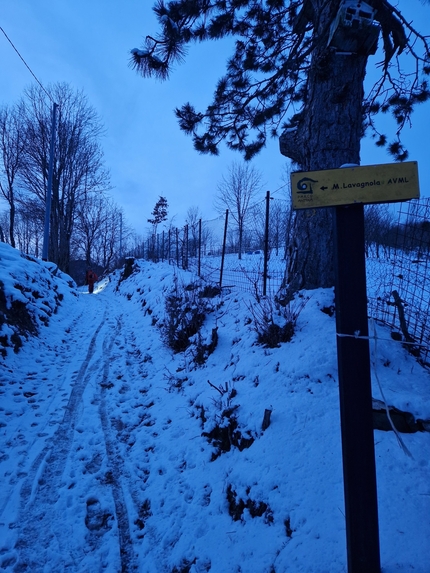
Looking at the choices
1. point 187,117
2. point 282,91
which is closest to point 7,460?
point 187,117

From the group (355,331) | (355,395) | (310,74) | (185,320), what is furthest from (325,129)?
(185,320)

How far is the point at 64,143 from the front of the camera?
62.5ft

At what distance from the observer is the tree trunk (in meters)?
3.88

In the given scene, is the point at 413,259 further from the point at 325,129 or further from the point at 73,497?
the point at 73,497

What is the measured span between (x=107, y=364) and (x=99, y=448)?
261cm

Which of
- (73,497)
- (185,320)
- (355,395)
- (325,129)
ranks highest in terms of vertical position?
(325,129)

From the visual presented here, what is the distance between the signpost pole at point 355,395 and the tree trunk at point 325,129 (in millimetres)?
2782

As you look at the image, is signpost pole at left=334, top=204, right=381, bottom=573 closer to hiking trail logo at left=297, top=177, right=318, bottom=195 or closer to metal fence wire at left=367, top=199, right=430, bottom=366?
hiking trail logo at left=297, top=177, right=318, bottom=195

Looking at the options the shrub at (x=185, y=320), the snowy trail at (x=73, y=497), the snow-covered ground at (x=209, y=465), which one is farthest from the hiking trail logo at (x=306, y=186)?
the shrub at (x=185, y=320)

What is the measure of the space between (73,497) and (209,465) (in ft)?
4.10

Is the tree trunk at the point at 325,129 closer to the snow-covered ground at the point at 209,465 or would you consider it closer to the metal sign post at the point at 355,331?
Result: the snow-covered ground at the point at 209,465

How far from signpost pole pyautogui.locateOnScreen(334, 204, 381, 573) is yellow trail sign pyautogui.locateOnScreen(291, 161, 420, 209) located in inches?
2.7

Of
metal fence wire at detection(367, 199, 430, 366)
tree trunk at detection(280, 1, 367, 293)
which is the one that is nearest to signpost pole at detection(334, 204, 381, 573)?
metal fence wire at detection(367, 199, 430, 366)

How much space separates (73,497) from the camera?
2.61 meters
